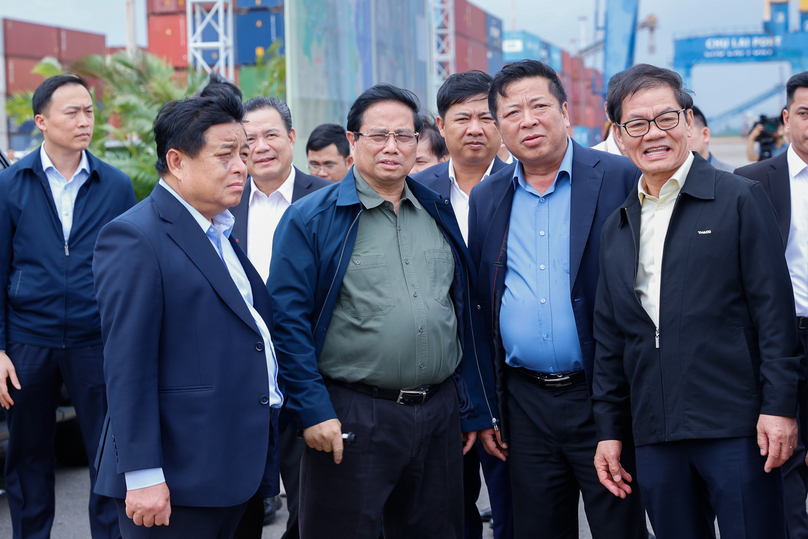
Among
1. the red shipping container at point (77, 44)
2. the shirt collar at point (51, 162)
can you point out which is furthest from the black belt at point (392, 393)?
the red shipping container at point (77, 44)

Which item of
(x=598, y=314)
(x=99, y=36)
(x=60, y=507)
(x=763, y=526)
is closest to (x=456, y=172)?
(x=598, y=314)

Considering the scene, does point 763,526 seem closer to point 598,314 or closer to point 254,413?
point 598,314

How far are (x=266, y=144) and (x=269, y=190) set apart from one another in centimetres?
25

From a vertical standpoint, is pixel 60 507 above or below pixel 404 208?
below

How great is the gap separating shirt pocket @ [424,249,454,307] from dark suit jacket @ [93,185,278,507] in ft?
2.46

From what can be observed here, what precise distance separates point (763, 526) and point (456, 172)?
233 cm

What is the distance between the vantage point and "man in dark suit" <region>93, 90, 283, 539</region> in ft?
6.64

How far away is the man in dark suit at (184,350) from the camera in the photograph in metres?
2.03

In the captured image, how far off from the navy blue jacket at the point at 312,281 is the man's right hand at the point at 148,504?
22.8 inches

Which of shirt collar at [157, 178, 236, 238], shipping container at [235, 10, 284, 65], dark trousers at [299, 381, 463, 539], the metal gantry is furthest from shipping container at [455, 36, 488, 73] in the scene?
shirt collar at [157, 178, 236, 238]

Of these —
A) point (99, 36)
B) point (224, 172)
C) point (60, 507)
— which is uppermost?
point (99, 36)

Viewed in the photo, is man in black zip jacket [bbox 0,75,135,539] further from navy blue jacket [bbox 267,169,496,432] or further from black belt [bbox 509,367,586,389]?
black belt [bbox 509,367,586,389]

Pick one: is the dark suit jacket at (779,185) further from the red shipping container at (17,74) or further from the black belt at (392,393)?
the red shipping container at (17,74)

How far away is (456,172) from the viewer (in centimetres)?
401
